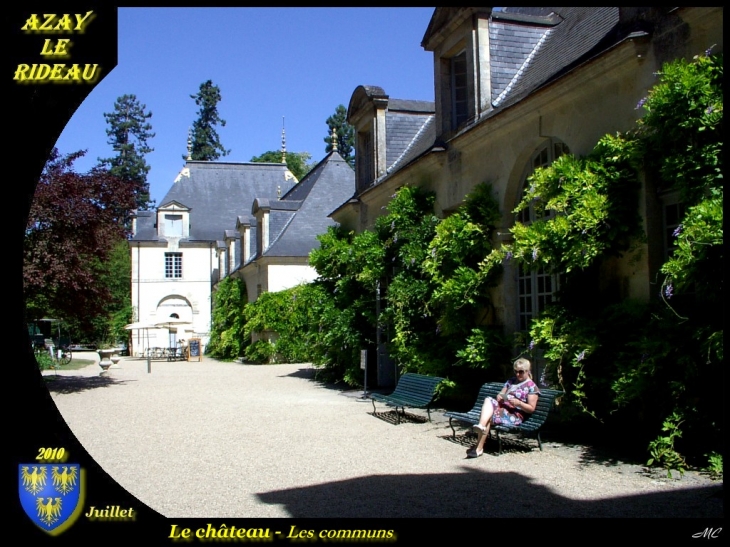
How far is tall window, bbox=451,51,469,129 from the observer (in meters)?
12.1

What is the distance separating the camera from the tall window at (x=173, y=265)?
38.2 metres

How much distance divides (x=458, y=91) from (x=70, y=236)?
7900 mm

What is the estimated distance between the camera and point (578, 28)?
10.1 meters

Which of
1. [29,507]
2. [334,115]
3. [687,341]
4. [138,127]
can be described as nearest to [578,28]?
[687,341]

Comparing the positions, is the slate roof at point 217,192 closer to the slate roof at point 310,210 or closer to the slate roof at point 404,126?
the slate roof at point 310,210

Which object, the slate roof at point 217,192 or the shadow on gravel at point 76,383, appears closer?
the shadow on gravel at point 76,383

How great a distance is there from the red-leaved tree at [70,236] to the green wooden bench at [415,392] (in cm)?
689

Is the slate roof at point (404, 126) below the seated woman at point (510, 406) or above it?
above

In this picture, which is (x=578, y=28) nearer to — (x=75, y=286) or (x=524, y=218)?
(x=524, y=218)

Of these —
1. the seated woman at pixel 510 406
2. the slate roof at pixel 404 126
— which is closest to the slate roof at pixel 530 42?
the slate roof at pixel 404 126

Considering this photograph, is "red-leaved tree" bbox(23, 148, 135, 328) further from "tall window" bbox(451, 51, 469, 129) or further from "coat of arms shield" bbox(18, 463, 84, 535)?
"coat of arms shield" bbox(18, 463, 84, 535)

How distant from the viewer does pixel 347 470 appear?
21.3ft

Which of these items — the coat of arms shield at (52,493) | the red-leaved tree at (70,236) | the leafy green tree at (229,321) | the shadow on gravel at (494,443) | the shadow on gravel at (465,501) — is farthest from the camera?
the leafy green tree at (229,321)

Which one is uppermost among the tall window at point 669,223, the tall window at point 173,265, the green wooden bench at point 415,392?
the tall window at point 173,265
